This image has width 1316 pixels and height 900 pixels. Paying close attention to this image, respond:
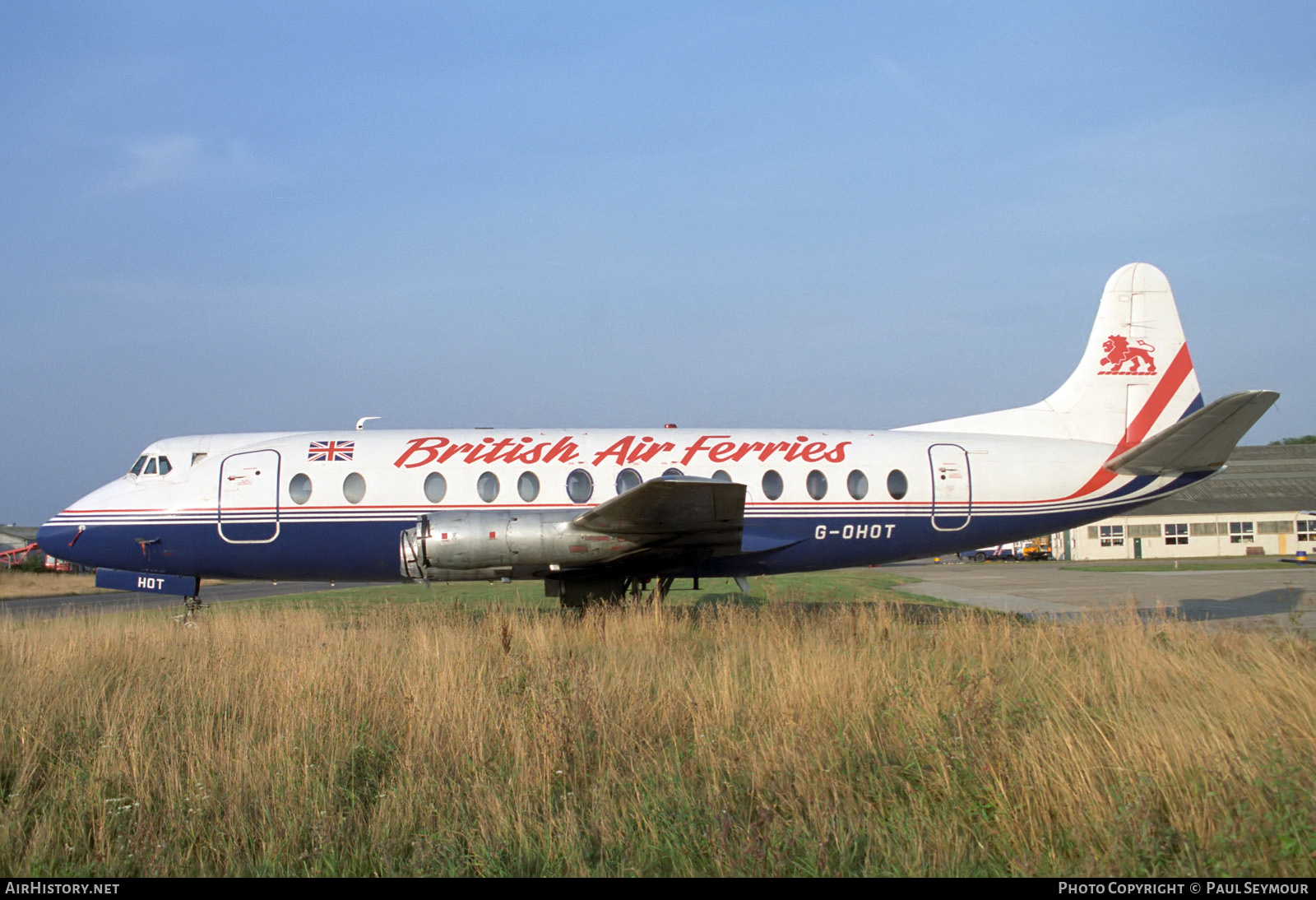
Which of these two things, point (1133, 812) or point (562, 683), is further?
point (562, 683)

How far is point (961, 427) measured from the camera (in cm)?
1662

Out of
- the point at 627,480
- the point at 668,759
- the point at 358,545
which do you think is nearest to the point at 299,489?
the point at 358,545

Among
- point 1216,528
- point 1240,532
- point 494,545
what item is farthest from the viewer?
point 1216,528

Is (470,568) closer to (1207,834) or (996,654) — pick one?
(996,654)

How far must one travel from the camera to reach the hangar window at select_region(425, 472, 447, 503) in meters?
14.3

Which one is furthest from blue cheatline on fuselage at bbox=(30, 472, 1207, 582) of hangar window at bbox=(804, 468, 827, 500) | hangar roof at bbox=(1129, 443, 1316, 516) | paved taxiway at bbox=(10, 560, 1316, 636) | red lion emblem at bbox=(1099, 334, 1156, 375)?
hangar roof at bbox=(1129, 443, 1316, 516)

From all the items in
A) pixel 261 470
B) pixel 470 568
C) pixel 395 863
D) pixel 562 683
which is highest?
pixel 261 470

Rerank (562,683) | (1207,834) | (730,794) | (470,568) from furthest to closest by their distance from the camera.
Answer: (470,568), (562,683), (730,794), (1207,834)

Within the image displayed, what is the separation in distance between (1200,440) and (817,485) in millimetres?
6187

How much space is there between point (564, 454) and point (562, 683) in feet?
24.7

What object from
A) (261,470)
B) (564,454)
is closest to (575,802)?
(564,454)

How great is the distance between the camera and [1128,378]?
16297 mm

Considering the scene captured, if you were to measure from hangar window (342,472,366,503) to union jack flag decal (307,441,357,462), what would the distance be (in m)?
0.37

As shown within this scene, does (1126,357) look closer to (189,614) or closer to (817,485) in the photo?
(817,485)
